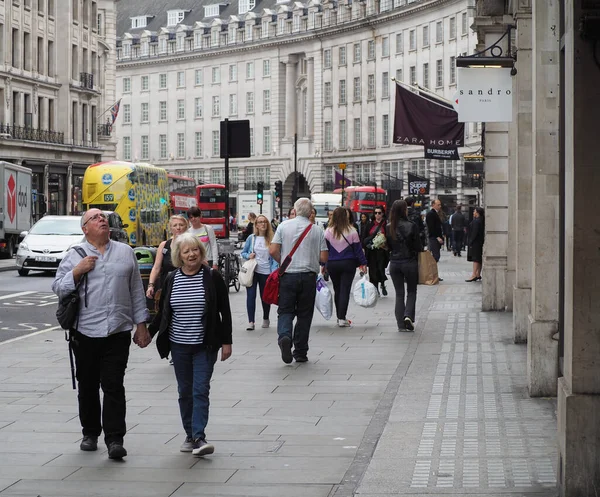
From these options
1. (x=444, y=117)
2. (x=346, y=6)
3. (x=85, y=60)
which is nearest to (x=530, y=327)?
(x=444, y=117)

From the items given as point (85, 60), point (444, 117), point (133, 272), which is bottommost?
point (133, 272)

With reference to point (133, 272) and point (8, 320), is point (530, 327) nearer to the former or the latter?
point (133, 272)

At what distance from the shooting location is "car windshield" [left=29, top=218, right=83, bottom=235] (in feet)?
110

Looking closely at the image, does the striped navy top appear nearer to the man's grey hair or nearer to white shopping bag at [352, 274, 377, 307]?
the man's grey hair

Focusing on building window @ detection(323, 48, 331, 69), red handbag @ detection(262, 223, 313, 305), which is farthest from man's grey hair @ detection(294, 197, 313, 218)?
building window @ detection(323, 48, 331, 69)

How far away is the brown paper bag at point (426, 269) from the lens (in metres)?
19.2

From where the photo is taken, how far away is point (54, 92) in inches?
2820

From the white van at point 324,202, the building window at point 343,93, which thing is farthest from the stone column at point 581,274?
the building window at point 343,93

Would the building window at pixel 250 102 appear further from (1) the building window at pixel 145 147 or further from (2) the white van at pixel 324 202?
(2) the white van at pixel 324 202

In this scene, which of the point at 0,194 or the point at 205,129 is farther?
the point at 205,129

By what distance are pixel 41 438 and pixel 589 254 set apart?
14.1 ft

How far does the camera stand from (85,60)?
249 ft

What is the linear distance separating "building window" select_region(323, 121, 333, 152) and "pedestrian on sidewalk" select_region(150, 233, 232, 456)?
9798 centimetres

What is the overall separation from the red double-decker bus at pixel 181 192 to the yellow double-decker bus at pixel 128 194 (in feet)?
48.8
